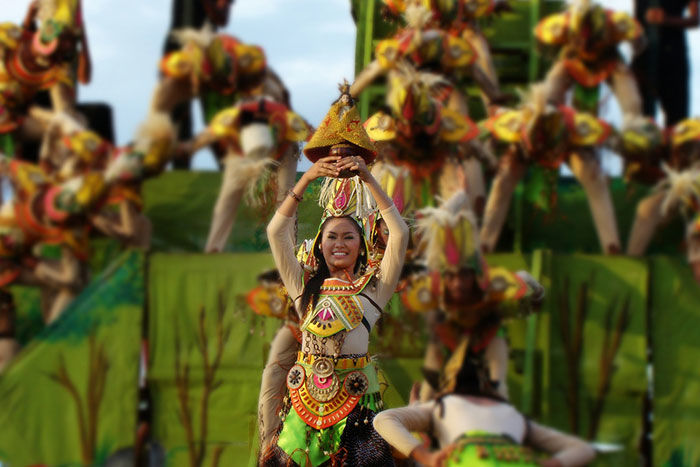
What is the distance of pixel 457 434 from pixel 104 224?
406 cm

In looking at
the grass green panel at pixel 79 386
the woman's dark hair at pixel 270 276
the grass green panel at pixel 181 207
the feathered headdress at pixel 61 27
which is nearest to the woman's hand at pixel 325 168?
the woman's dark hair at pixel 270 276

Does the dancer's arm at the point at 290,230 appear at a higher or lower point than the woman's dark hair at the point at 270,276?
higher

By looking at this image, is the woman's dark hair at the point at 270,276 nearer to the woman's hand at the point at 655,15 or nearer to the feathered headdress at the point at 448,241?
the feathered headdress at the point at 448,241

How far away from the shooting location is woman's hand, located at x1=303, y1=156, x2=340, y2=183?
251 centimetres

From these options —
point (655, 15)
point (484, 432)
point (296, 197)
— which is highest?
point (655, 15)

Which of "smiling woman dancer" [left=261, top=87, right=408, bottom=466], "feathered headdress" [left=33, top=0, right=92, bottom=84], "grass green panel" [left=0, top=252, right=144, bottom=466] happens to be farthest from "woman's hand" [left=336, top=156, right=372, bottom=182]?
"feathered headdress" [left=33, top=0, right=92, bottom=84]

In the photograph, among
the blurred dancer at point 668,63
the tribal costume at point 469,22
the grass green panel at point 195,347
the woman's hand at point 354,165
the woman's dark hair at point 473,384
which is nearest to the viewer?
the woman's hand at point 354,165

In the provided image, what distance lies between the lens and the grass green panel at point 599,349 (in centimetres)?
638

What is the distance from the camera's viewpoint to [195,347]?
257 inches

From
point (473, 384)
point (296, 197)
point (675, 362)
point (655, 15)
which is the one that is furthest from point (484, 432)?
point (655, 15)

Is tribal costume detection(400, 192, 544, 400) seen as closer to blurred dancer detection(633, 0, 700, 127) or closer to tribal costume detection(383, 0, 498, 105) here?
tribal costume detection(383, 0, 498, 105)

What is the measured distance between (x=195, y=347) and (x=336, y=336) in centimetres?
392

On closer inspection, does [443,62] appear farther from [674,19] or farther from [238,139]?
[674,19]

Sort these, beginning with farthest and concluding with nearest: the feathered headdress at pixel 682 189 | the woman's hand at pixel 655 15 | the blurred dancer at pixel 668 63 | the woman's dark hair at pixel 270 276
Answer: the blurred dancer at pixel 668 63 < the woman's hand at pixel 655 15 < the feathered headdress at pixel 682 189 < the woman's dark hair at pixel 270 276
